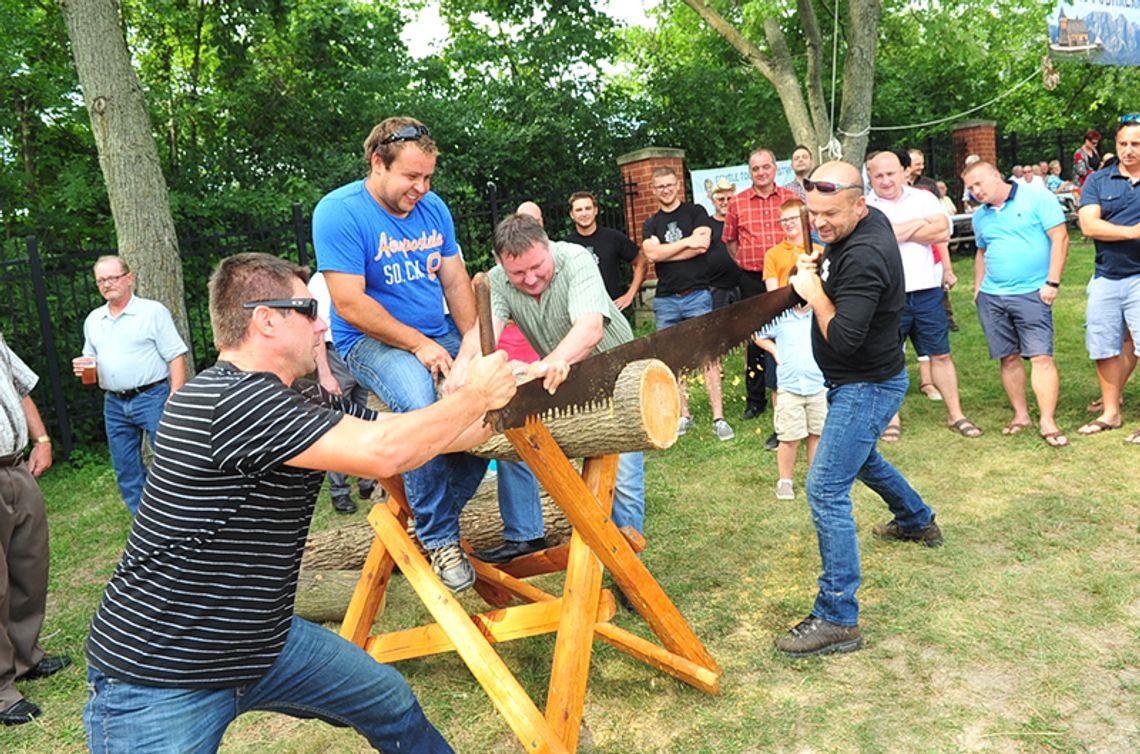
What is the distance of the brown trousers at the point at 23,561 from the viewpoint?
14.7 feet

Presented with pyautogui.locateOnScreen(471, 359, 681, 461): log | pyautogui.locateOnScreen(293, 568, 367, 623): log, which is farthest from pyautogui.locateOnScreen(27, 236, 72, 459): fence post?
pyautogui.locateOnScreen(471, 359, 681, 461): log

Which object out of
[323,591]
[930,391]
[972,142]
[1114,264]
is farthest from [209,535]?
[972,142]

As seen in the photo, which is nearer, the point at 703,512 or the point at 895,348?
the point at 895,348

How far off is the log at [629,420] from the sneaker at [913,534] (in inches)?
93.4

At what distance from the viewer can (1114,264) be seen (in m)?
6.44

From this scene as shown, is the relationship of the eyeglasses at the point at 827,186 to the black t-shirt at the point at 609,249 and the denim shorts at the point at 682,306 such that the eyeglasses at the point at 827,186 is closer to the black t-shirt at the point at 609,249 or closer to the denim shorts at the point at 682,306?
the denim shorts at the point at 682,306

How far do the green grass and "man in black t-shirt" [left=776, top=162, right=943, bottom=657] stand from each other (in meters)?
A: 0.23

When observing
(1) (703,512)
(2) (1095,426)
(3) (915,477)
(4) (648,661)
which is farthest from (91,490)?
(2) (1095,426)

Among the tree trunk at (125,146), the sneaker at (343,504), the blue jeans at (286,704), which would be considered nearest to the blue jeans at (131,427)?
the sneaker at (343,504)

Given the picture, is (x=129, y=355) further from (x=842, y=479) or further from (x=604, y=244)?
(x=842, y=479)

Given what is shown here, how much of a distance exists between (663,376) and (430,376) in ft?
3.59

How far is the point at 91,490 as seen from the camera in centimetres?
859

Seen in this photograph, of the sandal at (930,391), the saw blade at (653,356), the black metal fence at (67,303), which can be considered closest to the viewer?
the saw blade at (653,356)

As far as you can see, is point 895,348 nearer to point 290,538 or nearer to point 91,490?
point 290,538
